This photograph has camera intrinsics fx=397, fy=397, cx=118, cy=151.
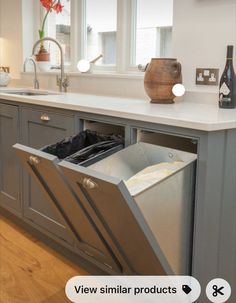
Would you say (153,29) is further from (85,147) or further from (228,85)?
(85,147)

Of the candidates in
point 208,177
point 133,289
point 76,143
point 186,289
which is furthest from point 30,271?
point 208,177

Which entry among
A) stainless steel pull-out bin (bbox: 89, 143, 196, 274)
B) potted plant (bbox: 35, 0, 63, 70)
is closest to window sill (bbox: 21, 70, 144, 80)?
potted plant (bbox: 35, 0, 63, 70)

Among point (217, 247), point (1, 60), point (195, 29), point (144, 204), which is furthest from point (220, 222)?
point (1, 60)

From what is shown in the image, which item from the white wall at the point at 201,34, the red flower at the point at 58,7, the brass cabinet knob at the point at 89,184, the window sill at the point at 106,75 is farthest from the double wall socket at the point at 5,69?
the brass cabinet knob at the point at 89,184

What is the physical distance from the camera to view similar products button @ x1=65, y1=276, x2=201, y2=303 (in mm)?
1497

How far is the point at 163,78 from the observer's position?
1947 millimetres

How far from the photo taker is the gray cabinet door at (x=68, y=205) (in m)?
1.55

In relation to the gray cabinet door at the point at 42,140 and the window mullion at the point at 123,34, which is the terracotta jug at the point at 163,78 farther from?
the window mullion at the point at 123,34

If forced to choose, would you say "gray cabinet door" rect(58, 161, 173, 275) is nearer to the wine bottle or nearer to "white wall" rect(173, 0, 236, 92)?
the wine bottle

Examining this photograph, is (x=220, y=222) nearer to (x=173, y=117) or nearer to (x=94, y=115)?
(x=173, y=117)

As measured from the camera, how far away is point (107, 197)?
132cm

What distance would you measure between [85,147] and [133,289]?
665mm

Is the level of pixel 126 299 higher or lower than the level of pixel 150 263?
lower

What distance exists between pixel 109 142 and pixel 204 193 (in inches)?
20.0
